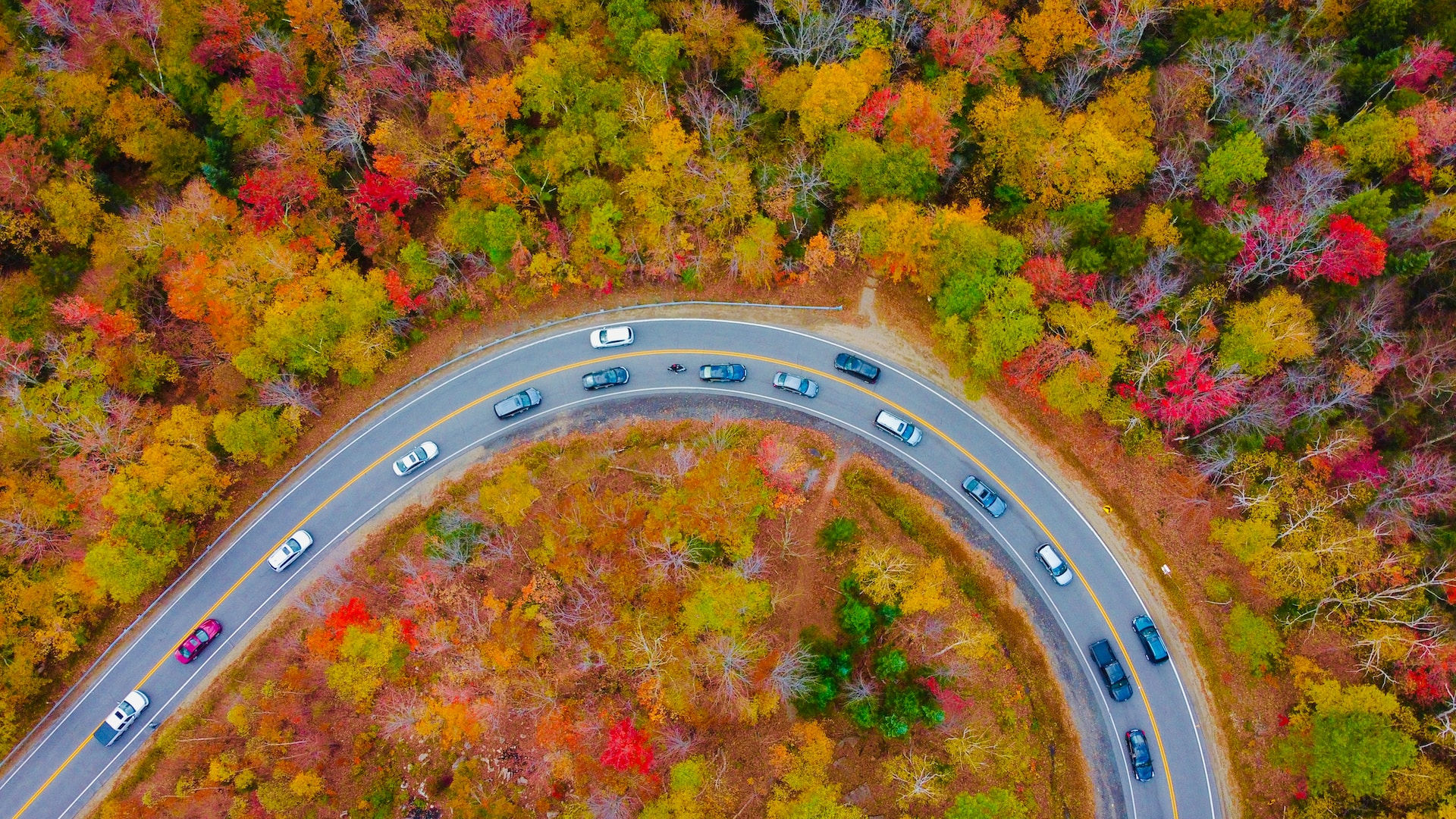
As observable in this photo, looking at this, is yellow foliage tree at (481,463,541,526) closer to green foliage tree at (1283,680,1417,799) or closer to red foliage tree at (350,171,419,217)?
red foliage tree at (350,171,419,217)

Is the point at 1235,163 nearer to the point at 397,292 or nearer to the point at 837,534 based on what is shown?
the point at 837,534

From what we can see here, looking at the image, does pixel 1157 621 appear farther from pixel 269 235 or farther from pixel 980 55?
pixel 269 235

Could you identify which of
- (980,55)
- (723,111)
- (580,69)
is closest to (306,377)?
(580,69)

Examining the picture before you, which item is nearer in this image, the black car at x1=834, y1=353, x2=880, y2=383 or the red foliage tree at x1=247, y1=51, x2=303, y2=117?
the red foliage tree at x1=247, y1=51, x2=303, y2=117

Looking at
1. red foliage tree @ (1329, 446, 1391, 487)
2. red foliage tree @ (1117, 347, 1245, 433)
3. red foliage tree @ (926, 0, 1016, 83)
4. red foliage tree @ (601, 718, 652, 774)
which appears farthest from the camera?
red foliage tree @ (926, 0, 1016, 83)

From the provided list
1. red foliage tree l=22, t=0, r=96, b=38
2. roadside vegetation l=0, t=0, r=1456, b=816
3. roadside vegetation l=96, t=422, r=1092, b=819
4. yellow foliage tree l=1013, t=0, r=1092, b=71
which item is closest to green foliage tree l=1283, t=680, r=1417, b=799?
roadside vegetation l=0, t=0, r=1456, b=816

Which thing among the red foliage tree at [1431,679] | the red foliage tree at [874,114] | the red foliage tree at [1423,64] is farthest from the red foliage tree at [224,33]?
the red foliage tree at [1431,679]

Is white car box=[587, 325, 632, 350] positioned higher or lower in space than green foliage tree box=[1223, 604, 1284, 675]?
higher
